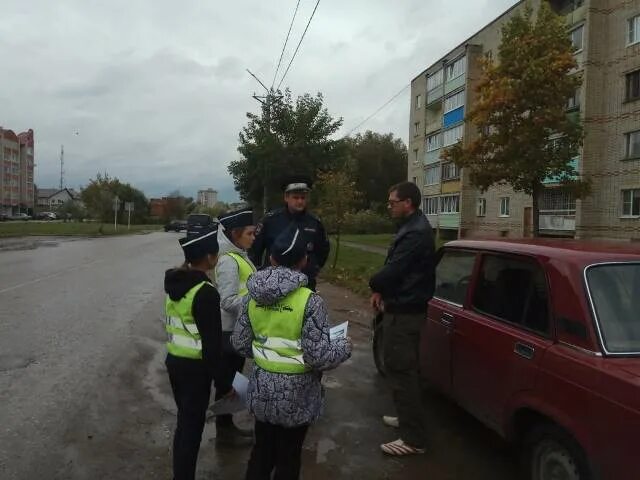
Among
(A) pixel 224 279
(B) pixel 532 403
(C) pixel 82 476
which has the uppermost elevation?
(A) pixel 224 279

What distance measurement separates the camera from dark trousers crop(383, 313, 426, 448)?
4137 mm

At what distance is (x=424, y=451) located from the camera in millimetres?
4191

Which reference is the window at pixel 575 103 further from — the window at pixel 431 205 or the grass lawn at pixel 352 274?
the window at pixel 431 205

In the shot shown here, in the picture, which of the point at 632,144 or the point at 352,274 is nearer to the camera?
the point at 352,274

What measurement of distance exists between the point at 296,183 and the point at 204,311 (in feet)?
4.90

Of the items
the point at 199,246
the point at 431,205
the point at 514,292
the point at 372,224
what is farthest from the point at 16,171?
the point at 514,292

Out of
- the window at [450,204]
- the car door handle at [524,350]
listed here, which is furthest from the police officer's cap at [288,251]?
the window at [450,204]

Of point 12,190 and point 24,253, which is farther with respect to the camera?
point 12,190

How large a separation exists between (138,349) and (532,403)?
5.32 meters

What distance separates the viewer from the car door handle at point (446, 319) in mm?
4516

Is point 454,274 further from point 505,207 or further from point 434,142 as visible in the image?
point 434,142

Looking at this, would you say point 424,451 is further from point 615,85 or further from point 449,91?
point 449,91

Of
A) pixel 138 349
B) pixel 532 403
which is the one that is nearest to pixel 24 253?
pixel 138 349

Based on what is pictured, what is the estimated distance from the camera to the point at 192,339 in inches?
128
